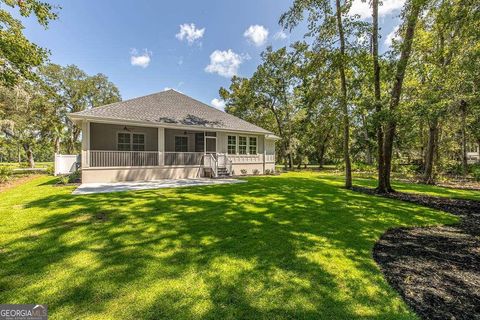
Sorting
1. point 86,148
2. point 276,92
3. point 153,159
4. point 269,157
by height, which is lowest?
point 153,159

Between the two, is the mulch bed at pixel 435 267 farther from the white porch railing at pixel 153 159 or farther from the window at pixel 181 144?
the window at pixel 181 144

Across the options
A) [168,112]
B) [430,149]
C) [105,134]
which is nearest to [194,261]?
[105,134]

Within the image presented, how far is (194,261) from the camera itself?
11.1ft

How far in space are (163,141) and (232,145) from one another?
5121mm

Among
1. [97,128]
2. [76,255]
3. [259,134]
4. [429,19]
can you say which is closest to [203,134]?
[259,134]

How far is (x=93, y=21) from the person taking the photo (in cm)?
1431

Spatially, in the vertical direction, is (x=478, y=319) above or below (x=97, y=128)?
below

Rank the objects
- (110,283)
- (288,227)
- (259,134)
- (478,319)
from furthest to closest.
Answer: (259,134), (288,227), (110,283), (478,319)

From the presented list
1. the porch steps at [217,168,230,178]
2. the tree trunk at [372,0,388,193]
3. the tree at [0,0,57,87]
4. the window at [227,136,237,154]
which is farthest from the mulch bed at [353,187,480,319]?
the tree at [0,0,57,87]

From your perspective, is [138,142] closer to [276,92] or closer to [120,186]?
[120,186]

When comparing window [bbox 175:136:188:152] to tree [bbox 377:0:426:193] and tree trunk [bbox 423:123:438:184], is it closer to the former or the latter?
tree [bbox 377:0:426:193]

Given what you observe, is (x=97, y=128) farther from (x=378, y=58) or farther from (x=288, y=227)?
(x=378, y=58)

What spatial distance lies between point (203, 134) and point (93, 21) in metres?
10.2

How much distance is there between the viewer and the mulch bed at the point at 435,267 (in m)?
2.58
